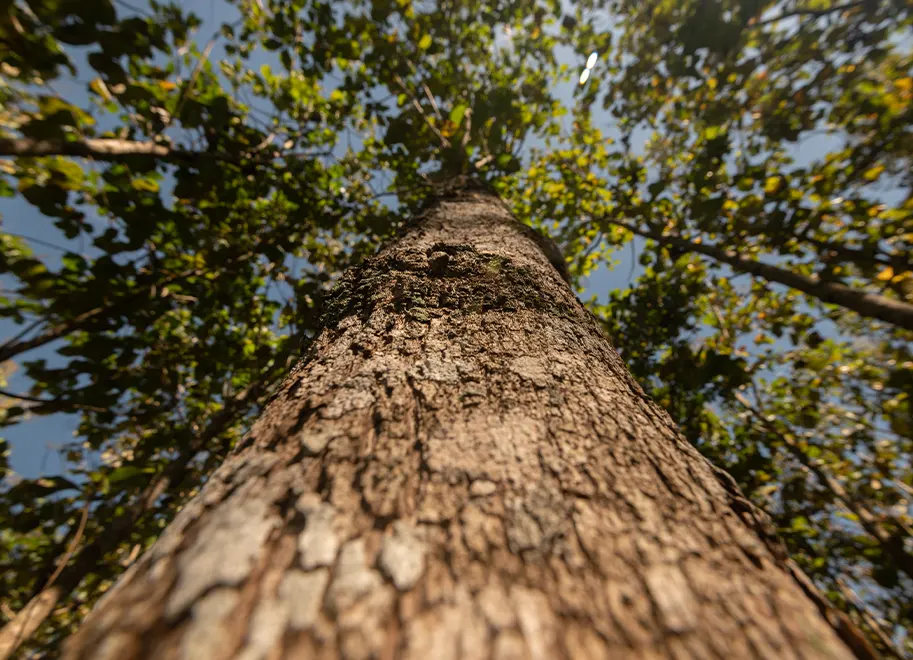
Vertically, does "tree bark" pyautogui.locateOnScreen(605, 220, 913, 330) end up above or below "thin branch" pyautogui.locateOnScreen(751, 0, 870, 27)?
below

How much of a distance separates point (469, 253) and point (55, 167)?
94.0 inches

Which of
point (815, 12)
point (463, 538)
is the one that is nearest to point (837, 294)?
point (815, 12)

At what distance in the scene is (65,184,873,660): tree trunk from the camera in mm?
389

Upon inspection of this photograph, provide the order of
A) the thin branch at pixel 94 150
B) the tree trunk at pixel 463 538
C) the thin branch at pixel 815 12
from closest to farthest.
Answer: the tree trunk at pixel 463 538
the thin branch at pixel 94 150
the thin branch at pixel 815 12

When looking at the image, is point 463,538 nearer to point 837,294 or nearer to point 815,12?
point 837,294

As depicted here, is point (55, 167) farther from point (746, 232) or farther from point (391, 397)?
point (746, 232)

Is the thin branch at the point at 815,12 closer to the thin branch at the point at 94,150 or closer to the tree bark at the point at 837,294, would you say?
the tree bark at the point at 837,294

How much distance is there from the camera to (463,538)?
0.48 m

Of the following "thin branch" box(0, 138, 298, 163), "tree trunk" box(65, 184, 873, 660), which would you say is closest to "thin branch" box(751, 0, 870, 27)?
"tree trunk" box(65, 184, 873, 660)

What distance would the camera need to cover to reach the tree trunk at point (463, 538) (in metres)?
0.39

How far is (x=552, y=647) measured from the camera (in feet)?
1.30

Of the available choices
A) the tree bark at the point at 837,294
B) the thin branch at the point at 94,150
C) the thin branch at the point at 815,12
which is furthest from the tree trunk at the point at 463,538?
the thin branch at the point at 815,12

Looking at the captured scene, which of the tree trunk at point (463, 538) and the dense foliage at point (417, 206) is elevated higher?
the dense foliage at point (417, 206)

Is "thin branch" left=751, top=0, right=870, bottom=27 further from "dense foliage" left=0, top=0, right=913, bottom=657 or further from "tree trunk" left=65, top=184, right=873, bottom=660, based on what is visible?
"tree trunk" left=65, top=184, right=873, bottom=660
